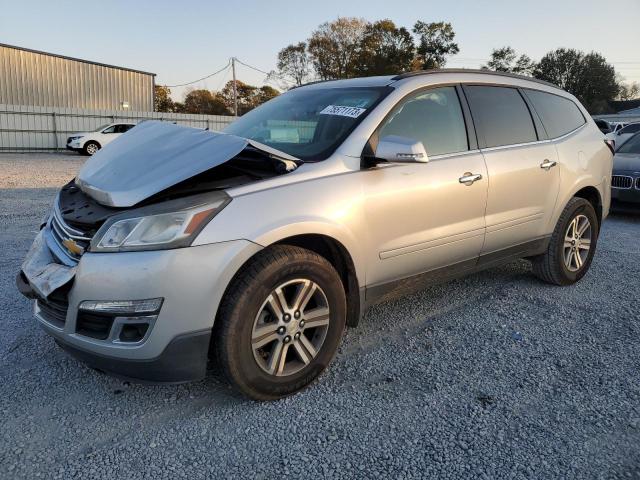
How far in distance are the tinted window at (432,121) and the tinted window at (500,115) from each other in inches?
8.0

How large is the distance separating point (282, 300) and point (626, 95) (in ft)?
247

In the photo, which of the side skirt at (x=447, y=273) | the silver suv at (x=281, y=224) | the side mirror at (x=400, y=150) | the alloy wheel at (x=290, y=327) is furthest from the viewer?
the side skirt at (x=447, y=273)

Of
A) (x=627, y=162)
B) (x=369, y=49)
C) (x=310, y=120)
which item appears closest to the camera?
(x=310, y=120)

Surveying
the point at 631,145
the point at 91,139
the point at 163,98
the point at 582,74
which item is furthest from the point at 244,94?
the point at 631,145

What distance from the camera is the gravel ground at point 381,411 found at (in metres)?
2.17

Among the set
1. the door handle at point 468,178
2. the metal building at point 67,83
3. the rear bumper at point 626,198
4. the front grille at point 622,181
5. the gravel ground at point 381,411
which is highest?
the metal building at point 67,83

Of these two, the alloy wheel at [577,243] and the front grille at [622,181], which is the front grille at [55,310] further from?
the front grille at [622,181]

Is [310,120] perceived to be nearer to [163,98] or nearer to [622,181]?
[622,181]

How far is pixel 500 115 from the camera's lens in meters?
3.82

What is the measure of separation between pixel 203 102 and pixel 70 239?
65225mm

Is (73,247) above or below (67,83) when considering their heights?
below

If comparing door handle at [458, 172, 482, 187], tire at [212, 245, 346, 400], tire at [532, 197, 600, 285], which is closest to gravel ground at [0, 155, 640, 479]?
tire at [212, 245, 346, 400]

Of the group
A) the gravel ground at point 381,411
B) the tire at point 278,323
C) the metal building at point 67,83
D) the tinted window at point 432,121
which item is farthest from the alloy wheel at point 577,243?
the metal building at point 67,83

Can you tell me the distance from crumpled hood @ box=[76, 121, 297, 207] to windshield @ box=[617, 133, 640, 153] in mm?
8423
